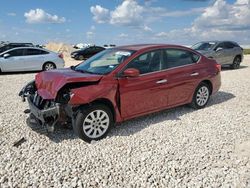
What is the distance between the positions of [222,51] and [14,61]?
34.9 ft

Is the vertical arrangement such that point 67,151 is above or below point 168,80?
below

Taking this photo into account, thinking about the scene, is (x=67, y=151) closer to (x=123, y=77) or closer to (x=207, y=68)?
(x=123, y=77)

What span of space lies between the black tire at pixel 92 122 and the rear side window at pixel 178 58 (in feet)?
6.09

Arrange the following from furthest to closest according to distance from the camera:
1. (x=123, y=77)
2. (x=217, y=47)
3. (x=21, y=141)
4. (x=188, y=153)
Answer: (x=217, y=47)
(x=123, y=77)
(x=21, y=141)
(x=188, y=153)

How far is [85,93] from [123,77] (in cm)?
86

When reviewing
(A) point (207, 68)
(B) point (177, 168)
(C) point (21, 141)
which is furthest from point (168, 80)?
(C) point (21, 141)

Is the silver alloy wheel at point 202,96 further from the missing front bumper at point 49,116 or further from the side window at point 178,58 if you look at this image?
the missing front bumper at point 49,116

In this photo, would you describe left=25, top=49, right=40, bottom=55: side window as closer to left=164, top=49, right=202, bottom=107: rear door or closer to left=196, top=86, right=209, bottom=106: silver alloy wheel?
left=164, top=49, right=202, bottom=107: rear door

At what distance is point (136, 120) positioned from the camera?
640 centimetres

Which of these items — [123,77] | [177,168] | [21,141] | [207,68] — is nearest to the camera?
[177,168]

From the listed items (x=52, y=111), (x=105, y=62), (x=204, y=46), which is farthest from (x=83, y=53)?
(x=52, y=111)

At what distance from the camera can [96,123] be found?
5230 mm

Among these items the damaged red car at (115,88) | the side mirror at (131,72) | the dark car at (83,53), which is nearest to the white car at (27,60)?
the damaged red car at (115,88)

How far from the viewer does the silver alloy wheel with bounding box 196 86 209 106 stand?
7.26 metres
